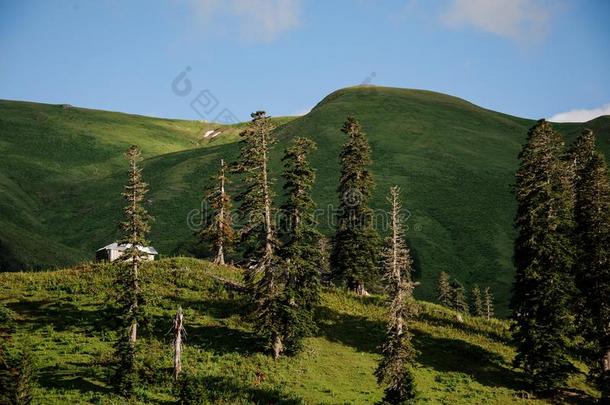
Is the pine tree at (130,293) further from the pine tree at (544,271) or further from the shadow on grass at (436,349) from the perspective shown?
the pine tree at (544,271)

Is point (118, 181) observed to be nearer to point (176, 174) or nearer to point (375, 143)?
point (176, 174)

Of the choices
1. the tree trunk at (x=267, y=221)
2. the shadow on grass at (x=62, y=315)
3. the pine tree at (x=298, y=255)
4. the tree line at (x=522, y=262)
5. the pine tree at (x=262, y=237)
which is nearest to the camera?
the tree line at (x=522, y=262)

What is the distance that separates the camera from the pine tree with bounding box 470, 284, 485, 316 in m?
83.6

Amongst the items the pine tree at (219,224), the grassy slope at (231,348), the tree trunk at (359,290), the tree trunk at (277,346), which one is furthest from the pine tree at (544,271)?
the pine tree at (219,224)

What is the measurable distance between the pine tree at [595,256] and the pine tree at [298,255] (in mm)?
20432

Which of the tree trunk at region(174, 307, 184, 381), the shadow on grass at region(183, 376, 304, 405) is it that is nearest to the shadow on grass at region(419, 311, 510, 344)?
the shadow on grass at region(183, 376, 304, 405)

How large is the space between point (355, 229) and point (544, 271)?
2148 centimetres

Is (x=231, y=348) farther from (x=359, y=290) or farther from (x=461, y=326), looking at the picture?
(x=461, y=326)

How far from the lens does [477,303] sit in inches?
3337

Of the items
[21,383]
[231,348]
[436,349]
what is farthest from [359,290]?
[21,383]

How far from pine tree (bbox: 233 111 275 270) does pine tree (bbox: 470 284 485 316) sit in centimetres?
5149

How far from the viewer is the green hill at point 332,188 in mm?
102500

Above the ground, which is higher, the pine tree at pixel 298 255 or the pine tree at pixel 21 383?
the pine tree at pixel 298 255

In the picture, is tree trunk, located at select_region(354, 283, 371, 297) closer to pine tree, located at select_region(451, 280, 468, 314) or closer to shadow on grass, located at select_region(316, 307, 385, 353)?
shadow on grass, located at select_region(316, 307, 385, 353)
